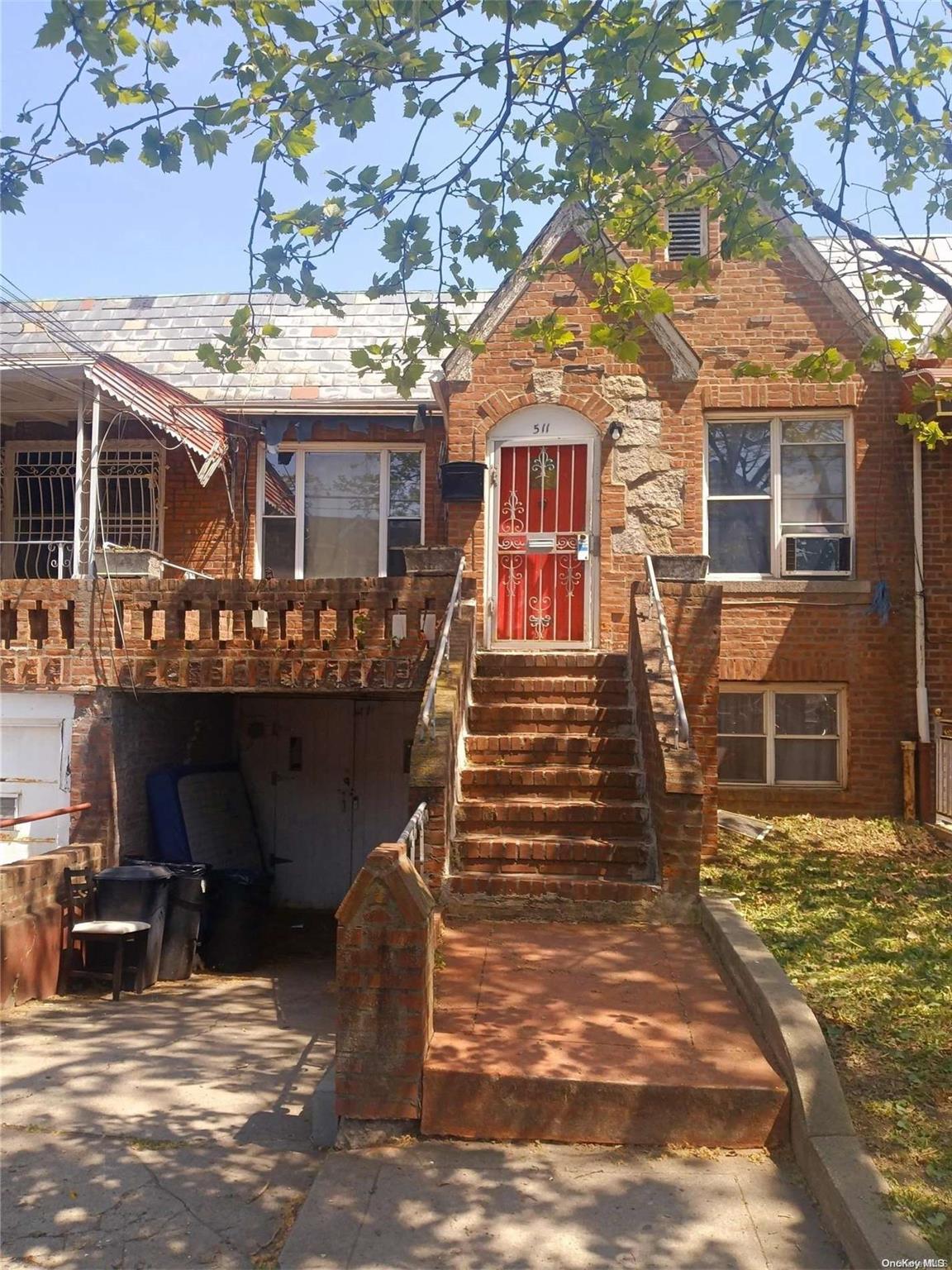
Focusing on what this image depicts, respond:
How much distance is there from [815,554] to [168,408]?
24.1 ft

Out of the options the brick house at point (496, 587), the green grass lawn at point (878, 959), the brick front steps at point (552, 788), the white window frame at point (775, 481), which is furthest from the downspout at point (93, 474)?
the green grass lawn at point (878, 959)

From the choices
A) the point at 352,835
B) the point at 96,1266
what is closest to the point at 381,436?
the point at 352,835

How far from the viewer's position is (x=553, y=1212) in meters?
3.83

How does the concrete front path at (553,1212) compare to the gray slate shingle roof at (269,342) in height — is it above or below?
below

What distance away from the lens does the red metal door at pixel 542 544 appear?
1078 centimetres

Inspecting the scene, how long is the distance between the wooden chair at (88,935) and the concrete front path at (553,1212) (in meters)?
4.51

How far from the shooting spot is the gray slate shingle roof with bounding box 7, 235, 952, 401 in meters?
12.5

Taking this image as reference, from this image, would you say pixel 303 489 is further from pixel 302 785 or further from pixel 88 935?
pixel 88 935

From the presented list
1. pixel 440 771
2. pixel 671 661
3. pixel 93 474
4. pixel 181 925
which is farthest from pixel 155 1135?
pixel 93 474

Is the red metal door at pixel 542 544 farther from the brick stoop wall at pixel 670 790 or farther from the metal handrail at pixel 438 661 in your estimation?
the brick stoop wall at pixel 670 790

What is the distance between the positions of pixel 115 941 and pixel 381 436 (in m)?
6.81

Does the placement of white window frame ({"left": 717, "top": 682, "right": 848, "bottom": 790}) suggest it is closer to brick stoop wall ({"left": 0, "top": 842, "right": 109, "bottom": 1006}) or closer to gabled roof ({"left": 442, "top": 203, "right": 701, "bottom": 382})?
gabled roof ({"left": 442, "top": 203, "right": 701, "bottom": 382})

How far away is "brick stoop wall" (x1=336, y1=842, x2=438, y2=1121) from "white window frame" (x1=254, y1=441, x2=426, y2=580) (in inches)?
325

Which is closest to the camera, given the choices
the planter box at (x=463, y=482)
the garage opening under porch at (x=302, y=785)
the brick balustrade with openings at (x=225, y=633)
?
the brick balustrade with openings at (x=225, y=633)
